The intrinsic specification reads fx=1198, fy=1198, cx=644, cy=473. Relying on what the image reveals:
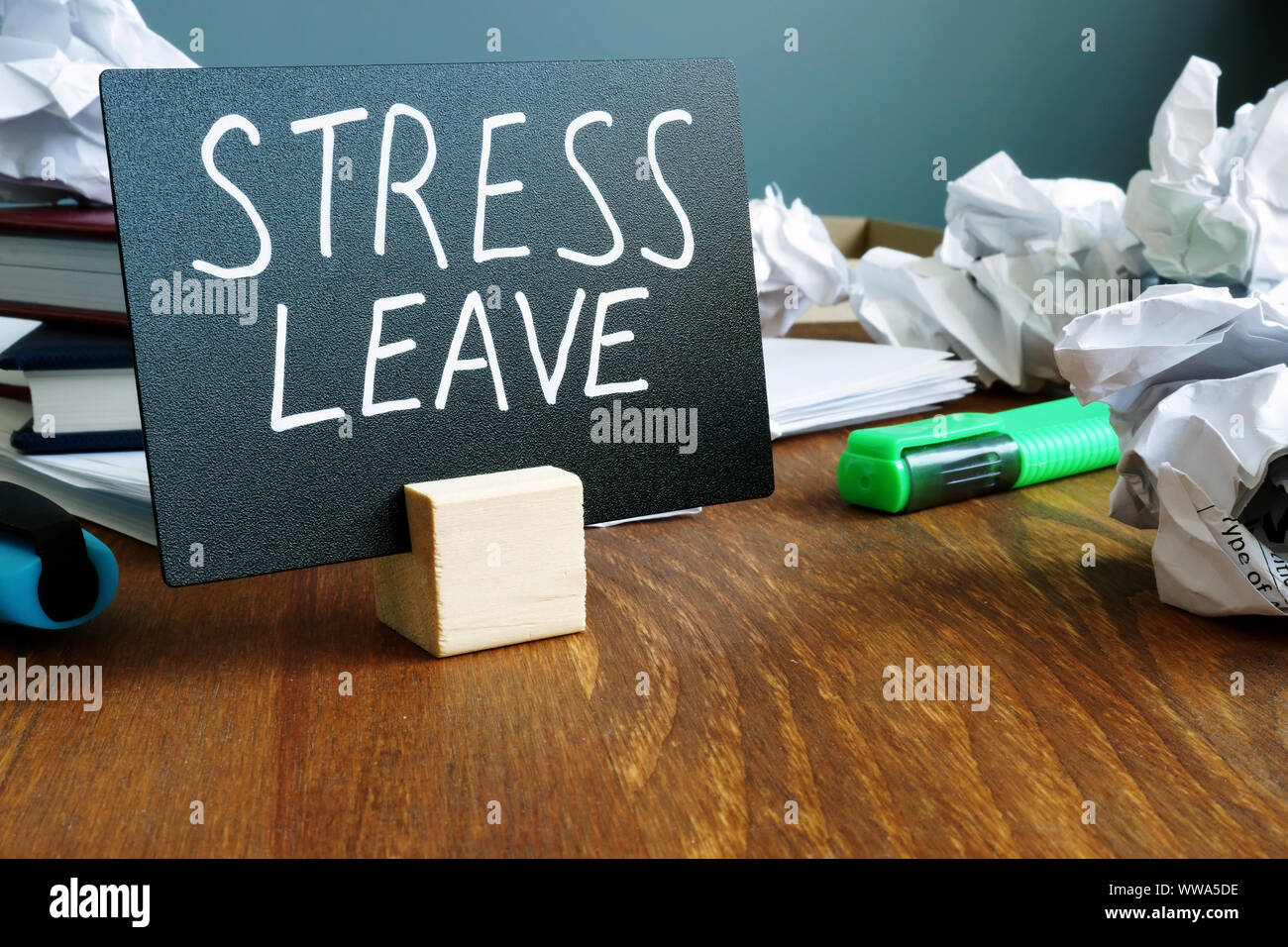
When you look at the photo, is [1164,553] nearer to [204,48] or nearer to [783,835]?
[783,835]

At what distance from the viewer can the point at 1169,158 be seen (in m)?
0.90

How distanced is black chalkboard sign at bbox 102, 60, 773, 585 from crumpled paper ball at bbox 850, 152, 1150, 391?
0.48 m

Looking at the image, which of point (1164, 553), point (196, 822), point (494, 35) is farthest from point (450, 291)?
point (494, 35)

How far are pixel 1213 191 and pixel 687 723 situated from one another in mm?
620

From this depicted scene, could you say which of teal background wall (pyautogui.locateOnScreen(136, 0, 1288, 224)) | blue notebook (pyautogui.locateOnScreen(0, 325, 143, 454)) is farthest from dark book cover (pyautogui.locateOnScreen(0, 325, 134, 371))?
teal background wall (pyautogui.locateOnScreen(136, 0, 1288, 224))

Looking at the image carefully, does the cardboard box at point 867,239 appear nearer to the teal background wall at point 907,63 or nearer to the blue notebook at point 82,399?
the teal background wall at point 907,63

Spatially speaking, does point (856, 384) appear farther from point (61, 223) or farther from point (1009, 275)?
point (61, 223)

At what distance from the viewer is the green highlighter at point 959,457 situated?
31.9 inches

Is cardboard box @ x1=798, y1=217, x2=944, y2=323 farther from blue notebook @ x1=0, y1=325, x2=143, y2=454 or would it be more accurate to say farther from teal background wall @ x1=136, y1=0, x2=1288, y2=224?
blue notebook @ x1=0, y1=325, x2=143, y2=454

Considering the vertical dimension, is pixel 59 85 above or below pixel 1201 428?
above

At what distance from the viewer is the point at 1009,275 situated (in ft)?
3.76

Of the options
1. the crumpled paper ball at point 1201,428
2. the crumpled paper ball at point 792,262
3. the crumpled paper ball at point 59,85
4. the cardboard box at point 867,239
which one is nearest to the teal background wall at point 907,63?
the cardboard box at point 867,239

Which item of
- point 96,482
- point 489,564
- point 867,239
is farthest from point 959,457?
point 867,239

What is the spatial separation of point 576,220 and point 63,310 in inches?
15.5
